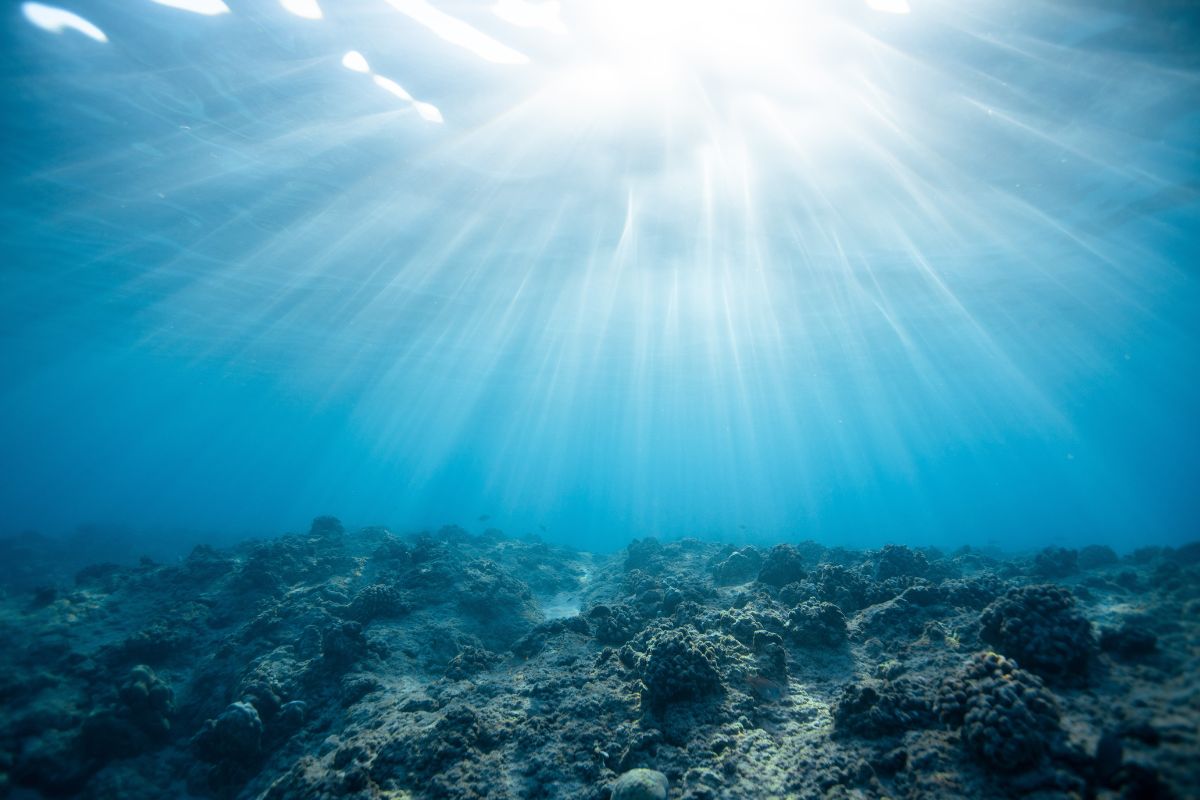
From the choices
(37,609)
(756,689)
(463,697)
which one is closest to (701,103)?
(756,689)

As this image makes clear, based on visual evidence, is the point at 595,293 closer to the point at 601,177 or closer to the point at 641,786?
the point at 601,177

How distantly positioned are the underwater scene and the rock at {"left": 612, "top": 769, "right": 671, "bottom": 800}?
0.15 ft

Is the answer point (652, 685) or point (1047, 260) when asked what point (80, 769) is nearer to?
point (652, 685)

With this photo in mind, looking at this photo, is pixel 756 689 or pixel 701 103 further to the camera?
pixel 701 103

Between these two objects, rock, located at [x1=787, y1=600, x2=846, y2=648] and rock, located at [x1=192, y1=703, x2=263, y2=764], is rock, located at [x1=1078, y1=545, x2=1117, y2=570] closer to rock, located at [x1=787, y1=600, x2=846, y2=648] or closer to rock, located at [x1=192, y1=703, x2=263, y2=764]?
rock, located at [x1=787, y1=600, x2=846, y2=648]

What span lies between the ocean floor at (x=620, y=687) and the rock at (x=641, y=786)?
0.08ft

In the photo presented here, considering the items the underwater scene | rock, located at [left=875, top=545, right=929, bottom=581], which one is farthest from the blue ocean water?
rock, located at [left=875, top=545, right=929, bottom=581]

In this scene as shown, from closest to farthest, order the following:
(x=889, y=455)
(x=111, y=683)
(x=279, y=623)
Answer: (x=111, y=683) → (x=279, y=623) → (x=889, y=455)

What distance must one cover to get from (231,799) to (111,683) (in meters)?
4.58

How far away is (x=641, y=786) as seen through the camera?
179 inches

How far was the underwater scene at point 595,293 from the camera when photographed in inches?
206

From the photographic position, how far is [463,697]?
711 centimetres

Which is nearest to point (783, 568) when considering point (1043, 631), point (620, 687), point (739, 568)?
point (739, 568)

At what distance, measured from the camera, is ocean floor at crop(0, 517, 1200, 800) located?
13.8ft
